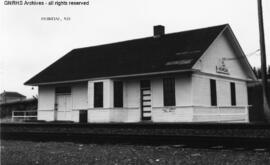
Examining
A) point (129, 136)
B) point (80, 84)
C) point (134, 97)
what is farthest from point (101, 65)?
point (129, 136)

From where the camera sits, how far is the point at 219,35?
20.9 metres

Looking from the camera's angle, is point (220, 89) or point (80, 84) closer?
point (220, 89)

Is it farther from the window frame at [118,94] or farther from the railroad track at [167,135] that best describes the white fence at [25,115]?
the railroad track at [167,135]

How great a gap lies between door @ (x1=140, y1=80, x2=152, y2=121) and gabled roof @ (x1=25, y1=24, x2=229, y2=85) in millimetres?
984

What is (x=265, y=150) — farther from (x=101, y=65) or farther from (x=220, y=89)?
(x=101, y=65)

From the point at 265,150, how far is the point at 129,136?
430 cm

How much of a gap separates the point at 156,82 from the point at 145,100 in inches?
52.2

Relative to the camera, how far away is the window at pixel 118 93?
2070 centimetres

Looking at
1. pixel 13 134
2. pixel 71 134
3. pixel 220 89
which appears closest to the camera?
pixel 71 134

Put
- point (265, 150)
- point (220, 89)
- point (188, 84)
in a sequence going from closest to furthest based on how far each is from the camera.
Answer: point (265, 150) < point (188, 84) < point (220, 89)

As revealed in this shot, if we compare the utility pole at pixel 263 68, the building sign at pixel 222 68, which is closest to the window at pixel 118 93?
the building sign at pixel 222 68

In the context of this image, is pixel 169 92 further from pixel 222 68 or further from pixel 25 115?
pixel 25 115

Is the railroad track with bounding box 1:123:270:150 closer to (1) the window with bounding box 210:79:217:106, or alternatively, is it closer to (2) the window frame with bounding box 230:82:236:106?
(1) the window with bounding box 210:79:217:106

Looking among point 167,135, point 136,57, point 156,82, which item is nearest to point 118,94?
point 156,82
